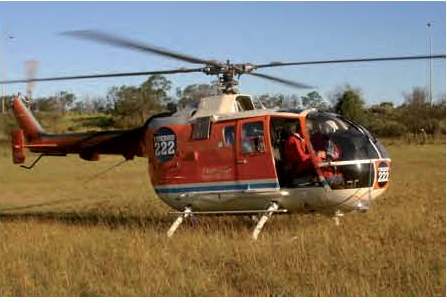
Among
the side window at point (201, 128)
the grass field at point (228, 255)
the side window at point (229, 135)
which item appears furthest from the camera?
the side window at point (201, 128)

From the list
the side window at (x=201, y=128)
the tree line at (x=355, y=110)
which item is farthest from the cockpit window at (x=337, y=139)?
the tree line at (x=355, y=110)

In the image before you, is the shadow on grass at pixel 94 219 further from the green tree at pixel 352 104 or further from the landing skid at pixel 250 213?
the green tree at pixel 352 104

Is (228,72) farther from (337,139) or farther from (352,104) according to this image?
(352,104)

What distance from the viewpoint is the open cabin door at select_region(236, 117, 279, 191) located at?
35.0 ft

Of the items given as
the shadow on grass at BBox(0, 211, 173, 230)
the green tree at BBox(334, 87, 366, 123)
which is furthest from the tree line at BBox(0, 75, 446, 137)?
the shadow on grass at BBox(0, 211, 173, 230)

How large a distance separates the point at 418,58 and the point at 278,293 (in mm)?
4127

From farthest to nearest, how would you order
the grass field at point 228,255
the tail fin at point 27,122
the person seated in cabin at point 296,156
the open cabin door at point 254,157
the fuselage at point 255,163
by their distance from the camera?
the tail fin at point 27,122 < the open cabin door at point 254,157 < the person seated in cabin at point 296,156 < the fuselage at point 255,163 < the grass field at point 228,255

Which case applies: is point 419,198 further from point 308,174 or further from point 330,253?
point 330,253

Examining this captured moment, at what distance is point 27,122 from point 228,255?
8.07 meters

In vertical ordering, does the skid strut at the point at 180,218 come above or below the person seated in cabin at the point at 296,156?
below

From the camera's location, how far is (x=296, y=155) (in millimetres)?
10523

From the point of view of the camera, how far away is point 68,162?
147ft

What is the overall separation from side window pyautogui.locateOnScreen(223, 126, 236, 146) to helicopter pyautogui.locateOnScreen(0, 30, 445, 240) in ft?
0.06

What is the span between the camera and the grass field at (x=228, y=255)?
7234 millimetres
